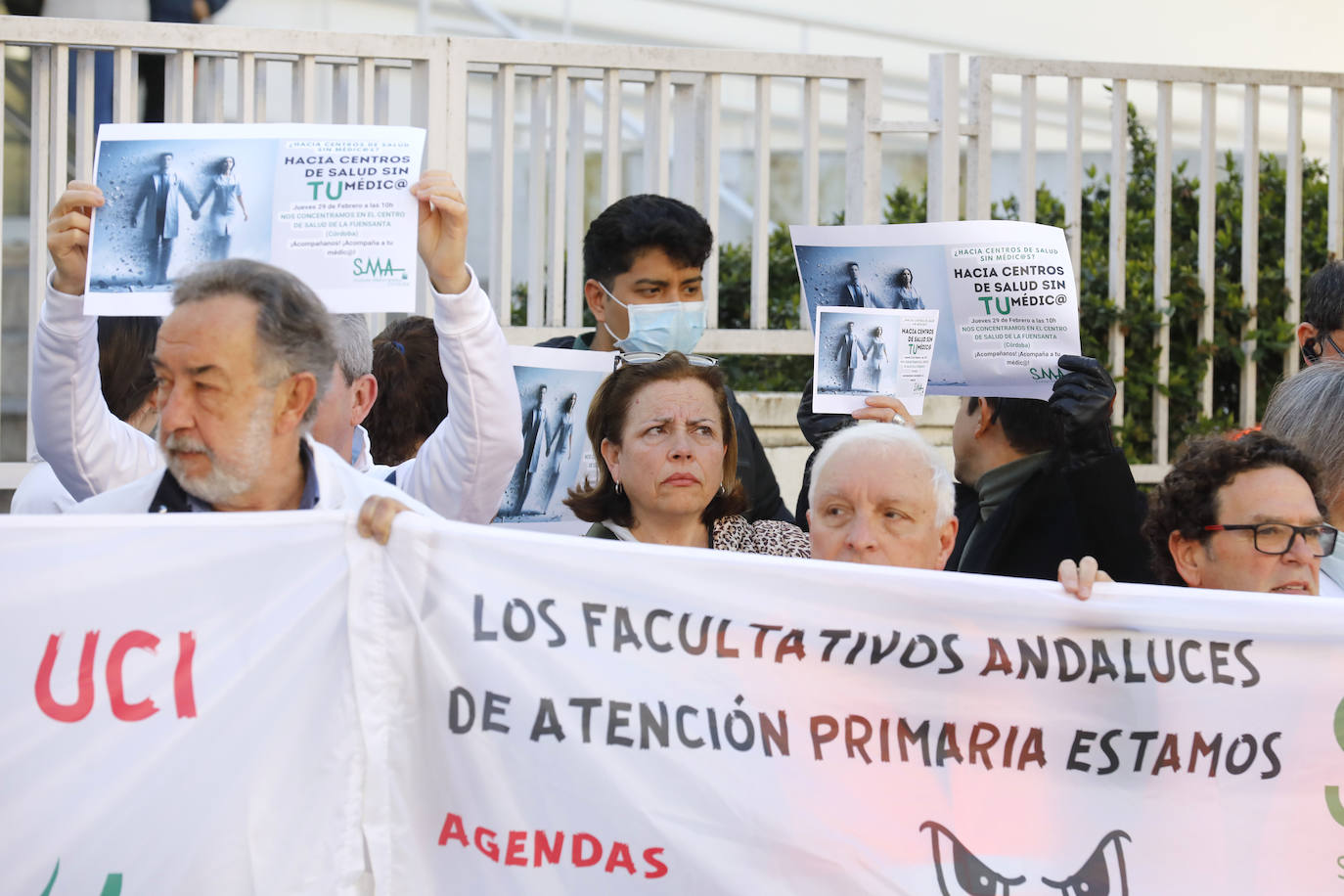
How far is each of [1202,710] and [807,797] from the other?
0.73m

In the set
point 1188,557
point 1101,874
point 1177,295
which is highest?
point 1177,295

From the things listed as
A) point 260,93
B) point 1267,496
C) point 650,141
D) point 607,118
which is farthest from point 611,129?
point 1267,496

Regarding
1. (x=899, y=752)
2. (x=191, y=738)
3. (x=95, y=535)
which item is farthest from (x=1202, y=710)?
(x=95, y=535)

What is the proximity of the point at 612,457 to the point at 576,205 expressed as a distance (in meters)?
2.60

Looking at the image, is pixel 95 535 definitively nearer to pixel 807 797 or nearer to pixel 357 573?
pixel 357 573

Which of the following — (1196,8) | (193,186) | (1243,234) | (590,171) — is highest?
(1196,8)

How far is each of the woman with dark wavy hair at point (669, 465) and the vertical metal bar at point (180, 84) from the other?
2.51 metres

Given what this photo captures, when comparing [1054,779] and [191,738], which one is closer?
[191,738]

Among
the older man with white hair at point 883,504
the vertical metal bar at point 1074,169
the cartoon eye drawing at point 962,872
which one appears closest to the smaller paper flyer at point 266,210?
the older man with white hair at point 883,504

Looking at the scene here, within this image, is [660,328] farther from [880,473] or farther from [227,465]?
[227,465]

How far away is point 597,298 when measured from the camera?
15.6ft

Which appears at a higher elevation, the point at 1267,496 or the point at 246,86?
the point at 246,86

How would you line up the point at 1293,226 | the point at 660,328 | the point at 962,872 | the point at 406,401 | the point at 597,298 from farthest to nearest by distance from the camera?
1. the point at 1293,226
2. the point at 597,298
3. the point at 660,328
4. the point at 406,401
5. the point at 962,872

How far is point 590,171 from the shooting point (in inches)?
396
